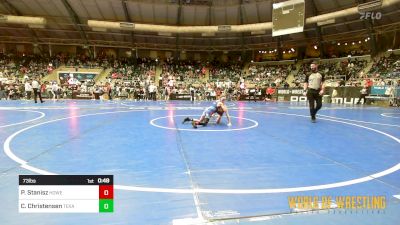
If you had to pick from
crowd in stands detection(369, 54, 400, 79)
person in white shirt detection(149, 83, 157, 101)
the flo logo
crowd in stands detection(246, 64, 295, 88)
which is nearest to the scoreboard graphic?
person in white shirt detection(149, 83, 157, 101)

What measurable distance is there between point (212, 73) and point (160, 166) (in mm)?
35881

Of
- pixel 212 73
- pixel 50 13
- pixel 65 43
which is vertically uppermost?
pixel 50 13

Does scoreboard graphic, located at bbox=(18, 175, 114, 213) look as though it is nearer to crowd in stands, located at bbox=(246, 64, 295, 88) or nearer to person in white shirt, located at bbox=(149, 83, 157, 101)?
person in white shirt, located at bbox=(149, 83, 157, 101)

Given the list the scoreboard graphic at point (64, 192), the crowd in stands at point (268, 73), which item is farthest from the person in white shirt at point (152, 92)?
the scoreboard graphic at point (64, 192)

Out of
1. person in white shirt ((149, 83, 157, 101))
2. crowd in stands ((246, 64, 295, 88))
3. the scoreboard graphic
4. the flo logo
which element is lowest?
the scoreboard graphic

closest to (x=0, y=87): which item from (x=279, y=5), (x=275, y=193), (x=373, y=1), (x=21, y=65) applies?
(x=21, y=65)

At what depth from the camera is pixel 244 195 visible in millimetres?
3336

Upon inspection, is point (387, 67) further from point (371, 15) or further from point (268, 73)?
point (268, 73)

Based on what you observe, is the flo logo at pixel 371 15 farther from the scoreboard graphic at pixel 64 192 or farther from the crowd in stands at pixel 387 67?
the scoreboard graphic at pixel 64 192

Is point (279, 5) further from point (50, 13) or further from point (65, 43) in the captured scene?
point (65, 43)

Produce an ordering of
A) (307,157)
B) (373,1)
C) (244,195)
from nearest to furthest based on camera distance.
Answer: (244,195) < (307,157) < (373,1)

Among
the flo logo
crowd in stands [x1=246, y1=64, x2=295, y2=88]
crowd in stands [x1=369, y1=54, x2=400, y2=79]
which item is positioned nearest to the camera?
crowd in stands [x1=369, y1=54, x2=400, y2=79]

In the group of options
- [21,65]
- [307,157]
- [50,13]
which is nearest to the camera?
[307,157]

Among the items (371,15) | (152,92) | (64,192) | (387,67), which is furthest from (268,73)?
(64,192)
